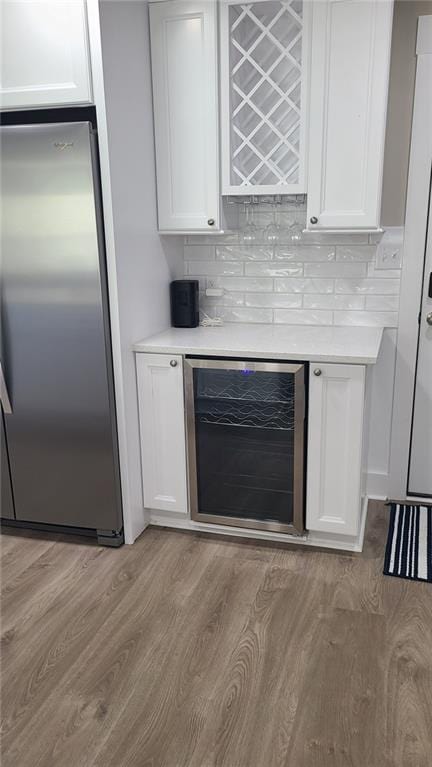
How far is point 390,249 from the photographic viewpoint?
280 centimetres

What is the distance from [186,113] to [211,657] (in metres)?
2.20

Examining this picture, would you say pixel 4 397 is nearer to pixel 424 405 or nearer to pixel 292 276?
pixel 292 276

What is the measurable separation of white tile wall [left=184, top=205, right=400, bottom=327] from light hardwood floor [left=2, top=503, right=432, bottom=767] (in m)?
1.10

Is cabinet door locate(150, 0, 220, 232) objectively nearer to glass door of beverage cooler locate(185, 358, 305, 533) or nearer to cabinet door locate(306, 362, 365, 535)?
glass door of beverage cooler locate(185, 358, 305, 533)

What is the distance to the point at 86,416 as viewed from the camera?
2.54 m

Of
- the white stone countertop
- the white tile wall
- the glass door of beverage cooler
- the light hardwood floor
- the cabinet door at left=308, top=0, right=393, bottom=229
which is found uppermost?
the cabinet door at left=308, top=0, right=393, bottom=229

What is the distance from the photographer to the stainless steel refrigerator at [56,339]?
2309 millimetres

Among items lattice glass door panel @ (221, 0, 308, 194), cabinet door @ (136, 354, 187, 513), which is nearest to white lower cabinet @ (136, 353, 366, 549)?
cabinet door @ (136, 354, 187, 513)

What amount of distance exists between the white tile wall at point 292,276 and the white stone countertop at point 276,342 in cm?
10

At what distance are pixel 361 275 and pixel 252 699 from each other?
1.90 m

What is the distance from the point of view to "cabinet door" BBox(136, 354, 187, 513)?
8.53 ft

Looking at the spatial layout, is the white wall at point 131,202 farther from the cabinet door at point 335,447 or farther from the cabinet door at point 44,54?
the cabinet door at point 335,447

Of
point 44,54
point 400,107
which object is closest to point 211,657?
point 44,54

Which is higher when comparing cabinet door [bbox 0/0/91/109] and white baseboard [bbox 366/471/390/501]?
cabinet door [bbox 0/0/91/109]
